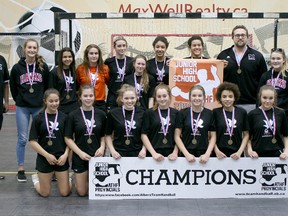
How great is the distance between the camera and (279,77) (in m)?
5.81

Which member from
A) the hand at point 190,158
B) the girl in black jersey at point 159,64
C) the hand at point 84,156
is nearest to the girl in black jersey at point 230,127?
the hand at point 190,158

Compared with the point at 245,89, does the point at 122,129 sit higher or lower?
lower

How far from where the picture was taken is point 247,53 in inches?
240

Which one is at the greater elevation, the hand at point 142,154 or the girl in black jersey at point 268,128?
the girl in black jersey at point 268,128

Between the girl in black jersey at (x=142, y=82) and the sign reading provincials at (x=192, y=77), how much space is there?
0.42 m

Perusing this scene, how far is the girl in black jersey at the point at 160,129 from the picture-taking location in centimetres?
535

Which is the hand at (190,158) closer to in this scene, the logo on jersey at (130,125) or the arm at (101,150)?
the logo on jersey at (130,125)

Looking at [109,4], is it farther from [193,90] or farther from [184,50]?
[193,90]

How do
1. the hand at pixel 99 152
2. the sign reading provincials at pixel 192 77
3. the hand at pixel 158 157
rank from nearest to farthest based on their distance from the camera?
the hand at pixel 158 157 → the hand at pixel 99 152 → the sign reading provincials at pixel 192 77

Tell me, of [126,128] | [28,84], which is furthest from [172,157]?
[28,84]

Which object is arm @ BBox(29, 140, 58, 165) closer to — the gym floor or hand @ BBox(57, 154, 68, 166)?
hand @ BBox(57, 154, 68, 166)

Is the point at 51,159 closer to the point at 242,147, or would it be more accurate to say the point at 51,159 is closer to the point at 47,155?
the point at 47,155

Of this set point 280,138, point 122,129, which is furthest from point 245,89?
point 122,129

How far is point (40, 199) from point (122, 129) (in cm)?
130
